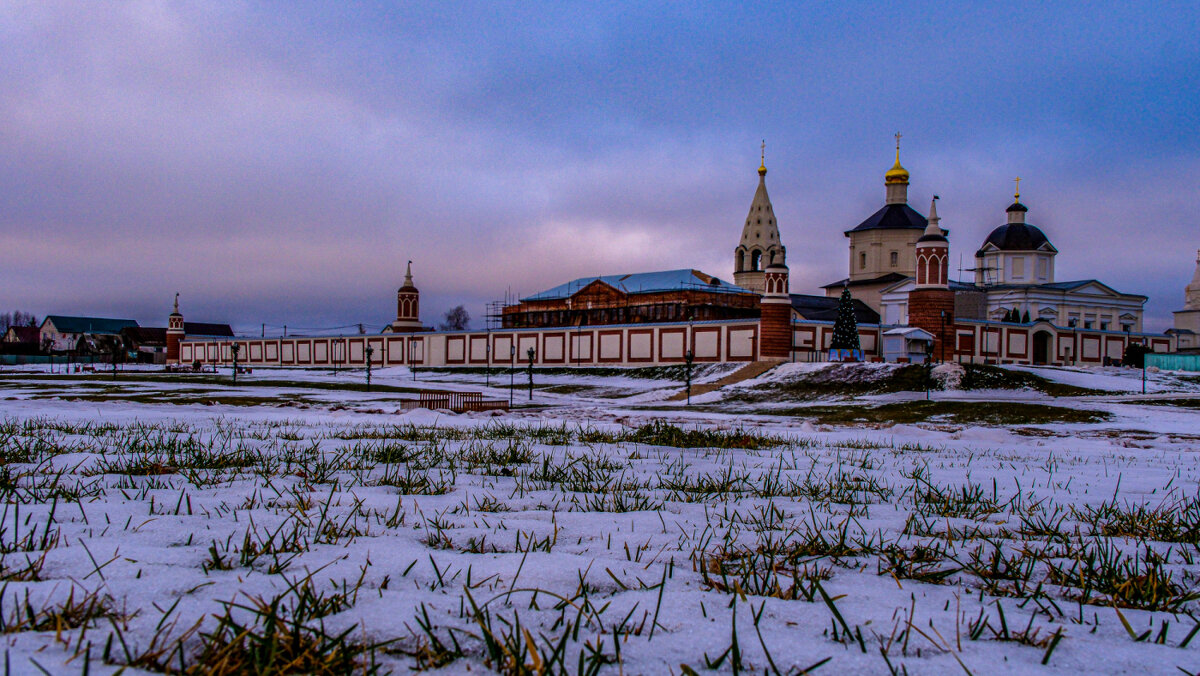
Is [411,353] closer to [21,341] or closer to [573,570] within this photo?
[573,570]

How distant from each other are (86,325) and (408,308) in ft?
251

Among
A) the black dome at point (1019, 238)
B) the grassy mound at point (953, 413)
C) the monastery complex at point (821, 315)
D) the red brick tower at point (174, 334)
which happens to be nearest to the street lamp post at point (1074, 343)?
the monastery complex at point (821, 315)

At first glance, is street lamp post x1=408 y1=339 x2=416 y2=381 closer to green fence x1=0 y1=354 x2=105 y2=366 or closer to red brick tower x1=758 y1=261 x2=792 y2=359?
red brick tower x1=758 y1=261 x2=792 y2=359

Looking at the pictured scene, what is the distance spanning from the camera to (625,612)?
2131 mm

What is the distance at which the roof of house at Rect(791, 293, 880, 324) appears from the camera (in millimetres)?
58375

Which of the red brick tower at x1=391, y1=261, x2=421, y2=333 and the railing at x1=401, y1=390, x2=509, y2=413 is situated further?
the red brick tower at x1=391, y1=261, x2=421, y2=333

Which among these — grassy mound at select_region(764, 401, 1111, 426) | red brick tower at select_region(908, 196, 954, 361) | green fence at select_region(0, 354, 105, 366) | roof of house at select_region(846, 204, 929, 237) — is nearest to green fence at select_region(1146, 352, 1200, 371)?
red brick tower at select_region(908, 196, 954, 361)

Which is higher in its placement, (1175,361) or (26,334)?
(26,334)

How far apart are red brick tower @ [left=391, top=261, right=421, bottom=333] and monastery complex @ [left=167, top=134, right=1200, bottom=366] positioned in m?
0.12

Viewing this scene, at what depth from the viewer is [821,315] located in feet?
193

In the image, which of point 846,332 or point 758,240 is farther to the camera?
point 758,240

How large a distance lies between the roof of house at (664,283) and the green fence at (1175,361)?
28.9 meters

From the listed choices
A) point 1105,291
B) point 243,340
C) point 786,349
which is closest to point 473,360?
point 786,349

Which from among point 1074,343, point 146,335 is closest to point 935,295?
point 1074,343
